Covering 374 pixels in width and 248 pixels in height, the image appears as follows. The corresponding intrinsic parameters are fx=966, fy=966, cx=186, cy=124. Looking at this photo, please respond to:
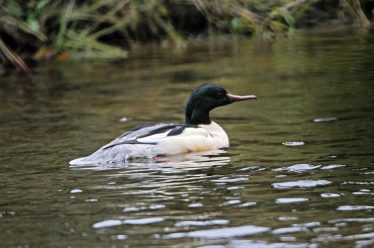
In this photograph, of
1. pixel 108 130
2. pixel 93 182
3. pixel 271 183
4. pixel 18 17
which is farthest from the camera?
pixel 18 17

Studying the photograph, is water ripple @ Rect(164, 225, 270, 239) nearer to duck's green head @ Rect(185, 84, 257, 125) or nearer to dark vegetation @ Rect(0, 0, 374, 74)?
duck's green head @ Rect(185, 84, 257, 125)

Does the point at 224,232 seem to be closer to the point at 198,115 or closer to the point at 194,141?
the point at 194,141

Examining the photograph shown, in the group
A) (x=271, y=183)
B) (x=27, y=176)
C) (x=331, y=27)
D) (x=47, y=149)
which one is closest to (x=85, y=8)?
(x=331, y=27)

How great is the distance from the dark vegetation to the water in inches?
62.1

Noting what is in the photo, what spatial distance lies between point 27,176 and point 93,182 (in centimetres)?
92

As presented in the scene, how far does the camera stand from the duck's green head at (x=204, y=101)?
40.8 ft

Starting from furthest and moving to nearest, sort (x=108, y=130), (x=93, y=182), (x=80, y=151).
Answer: (x=108, y=130), (x=80, y=151), (x=93, y=182)

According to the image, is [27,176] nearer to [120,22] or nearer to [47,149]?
[47,149]

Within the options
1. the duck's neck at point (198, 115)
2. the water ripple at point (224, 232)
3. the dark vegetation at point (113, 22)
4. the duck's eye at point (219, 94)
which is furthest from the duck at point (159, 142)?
the dark vegetation at point (113, 22)

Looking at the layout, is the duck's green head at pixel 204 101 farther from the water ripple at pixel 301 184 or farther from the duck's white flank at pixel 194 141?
the water ripple at pixel 301 184

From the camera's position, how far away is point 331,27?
26141 millimetres

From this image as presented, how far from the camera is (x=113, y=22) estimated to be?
81.9ft

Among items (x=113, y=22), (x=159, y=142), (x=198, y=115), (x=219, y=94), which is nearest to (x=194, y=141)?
(x=159, y=142)

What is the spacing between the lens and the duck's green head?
12425mm
